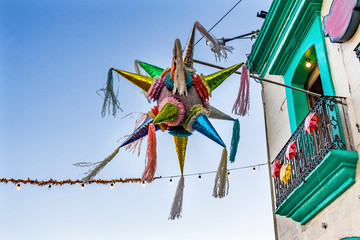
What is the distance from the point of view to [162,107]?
518 cm

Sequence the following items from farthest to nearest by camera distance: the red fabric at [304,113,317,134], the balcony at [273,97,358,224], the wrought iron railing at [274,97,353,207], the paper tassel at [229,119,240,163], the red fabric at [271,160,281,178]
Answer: the red fabric at [271,160,281,178]
the paper tassel at [229,119,240,163]
the red fabric at [304,113,317,134]
the wrought iron railing at [274,97,353,207]
the balcony at [273,97,358,224]

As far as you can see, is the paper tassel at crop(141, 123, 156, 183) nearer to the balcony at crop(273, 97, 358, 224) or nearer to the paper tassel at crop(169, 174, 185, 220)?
the paper tassel at crop(169, 174, 185, 220)

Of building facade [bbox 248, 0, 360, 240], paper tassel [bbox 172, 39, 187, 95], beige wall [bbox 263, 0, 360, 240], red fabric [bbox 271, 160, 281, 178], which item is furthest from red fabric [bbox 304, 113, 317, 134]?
paper tassel [bbox 172, 39, 187, 95]

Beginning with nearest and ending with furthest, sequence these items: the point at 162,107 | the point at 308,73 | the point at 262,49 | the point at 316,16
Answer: the point at 162,107 → the point at 316,16 → the point at 308,73 → the point at 262,49

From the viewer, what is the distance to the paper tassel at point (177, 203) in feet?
17.8

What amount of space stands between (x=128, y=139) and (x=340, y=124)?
2.65m

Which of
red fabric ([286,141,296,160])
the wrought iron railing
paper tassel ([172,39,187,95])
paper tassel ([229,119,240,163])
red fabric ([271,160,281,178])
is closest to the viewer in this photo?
paper tassel ([172,39,187,95])

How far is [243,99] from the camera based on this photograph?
530 cm

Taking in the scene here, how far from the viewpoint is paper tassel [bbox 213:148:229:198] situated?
5617mm

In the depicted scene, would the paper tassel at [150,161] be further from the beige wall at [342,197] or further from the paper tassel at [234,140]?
the beige wall at [342,197]

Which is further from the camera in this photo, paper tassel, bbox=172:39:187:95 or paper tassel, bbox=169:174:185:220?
paper tassel, bbox=169:174:185:220

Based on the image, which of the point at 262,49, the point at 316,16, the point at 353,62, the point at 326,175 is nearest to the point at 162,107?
the point at 326,175

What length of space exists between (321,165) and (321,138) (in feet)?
1.39

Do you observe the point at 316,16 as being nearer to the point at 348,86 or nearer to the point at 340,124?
the point at 348,86
